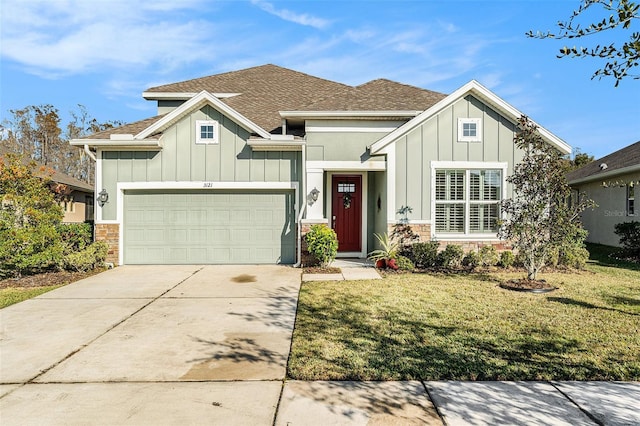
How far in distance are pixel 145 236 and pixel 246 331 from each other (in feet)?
22.8

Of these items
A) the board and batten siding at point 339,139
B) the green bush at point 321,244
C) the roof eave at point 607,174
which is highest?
the board and batten siding at point 339,139

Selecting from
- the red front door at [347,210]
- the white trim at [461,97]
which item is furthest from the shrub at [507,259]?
the red front door at [347,210]

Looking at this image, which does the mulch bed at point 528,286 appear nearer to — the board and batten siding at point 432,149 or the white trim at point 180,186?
the board and batten siding at point 432,149

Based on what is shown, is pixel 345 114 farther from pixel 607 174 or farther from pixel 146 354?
pixel 607 174

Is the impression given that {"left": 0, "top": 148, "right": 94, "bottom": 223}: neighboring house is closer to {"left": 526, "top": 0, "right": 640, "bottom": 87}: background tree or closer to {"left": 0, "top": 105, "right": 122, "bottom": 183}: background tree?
{"left": 0, "top": 105, "right": 122, "bottom": 183}: background tree

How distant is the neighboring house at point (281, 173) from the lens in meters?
10.0

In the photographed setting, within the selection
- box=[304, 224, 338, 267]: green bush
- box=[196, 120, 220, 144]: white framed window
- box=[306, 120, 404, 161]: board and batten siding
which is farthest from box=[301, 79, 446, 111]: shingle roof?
box=[304, 224, 338, 267]: green bush

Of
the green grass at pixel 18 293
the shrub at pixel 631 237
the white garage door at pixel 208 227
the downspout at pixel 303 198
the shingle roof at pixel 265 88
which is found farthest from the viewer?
the shingle roof at pixel 265 88

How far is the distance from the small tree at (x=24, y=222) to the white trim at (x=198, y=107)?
107 inches

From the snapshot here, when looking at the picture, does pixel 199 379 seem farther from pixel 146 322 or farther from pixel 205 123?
pixel 205 123

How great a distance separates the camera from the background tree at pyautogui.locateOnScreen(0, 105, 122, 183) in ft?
109

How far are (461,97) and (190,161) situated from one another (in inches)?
303

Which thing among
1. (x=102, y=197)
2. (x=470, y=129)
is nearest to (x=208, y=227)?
(x=102, y=197)

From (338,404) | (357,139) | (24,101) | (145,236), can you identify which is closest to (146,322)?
(338,404)
